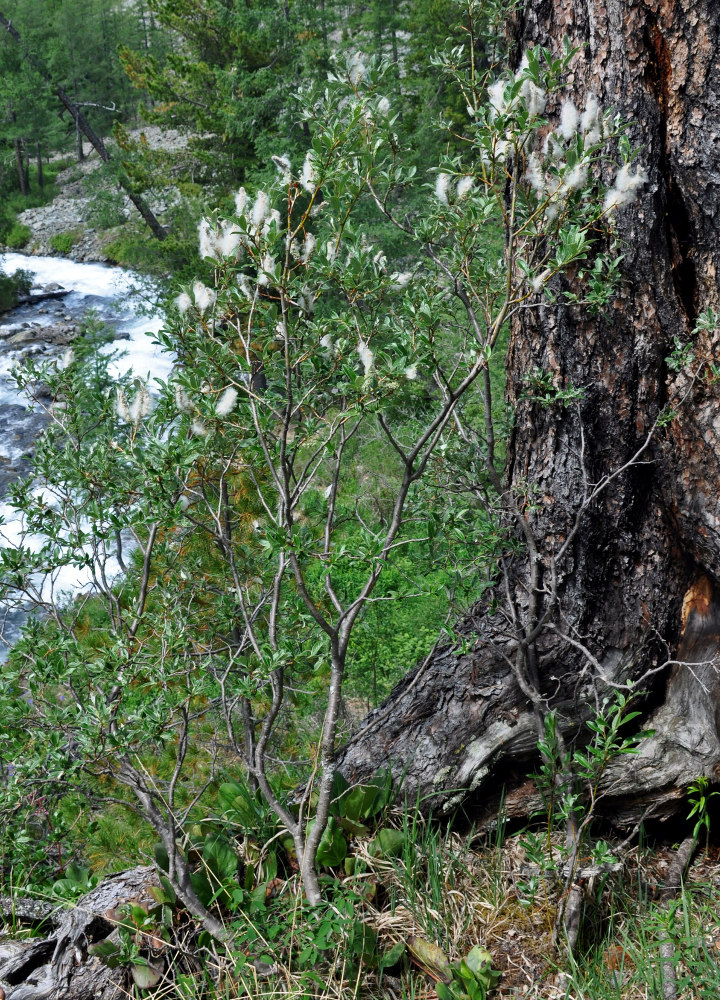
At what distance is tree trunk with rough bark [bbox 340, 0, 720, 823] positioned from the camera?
242 centimetres

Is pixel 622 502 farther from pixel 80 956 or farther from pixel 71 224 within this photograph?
pixel 71 224

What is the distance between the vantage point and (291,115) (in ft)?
33.2

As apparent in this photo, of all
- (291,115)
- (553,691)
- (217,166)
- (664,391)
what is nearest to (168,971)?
(553,691)

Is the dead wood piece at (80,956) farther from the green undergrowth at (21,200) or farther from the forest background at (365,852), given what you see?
the green undergrowth at (21,200)

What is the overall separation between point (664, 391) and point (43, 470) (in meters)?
2.12

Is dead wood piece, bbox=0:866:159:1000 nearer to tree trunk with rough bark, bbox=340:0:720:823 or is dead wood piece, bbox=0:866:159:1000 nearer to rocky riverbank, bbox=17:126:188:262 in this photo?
tree trunk with rough bark, bbox=340:0:720:823

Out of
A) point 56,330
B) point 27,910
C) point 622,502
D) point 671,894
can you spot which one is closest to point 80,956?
point 27,910

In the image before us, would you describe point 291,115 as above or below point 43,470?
above

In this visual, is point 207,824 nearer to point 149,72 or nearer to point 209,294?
point 209,294

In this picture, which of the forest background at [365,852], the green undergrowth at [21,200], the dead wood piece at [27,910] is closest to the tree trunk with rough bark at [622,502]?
the forest background at [365,852]

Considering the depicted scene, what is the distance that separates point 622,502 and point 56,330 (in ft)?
47.1

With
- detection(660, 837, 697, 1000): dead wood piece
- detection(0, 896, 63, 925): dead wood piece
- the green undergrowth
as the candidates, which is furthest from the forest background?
the green undergrowth

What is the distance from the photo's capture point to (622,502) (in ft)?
8.93

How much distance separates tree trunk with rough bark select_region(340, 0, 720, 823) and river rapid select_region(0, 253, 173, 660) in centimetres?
576
